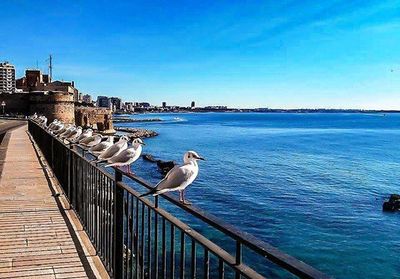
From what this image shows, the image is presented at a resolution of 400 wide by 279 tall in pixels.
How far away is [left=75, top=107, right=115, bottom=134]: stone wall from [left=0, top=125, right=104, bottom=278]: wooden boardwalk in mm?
73362

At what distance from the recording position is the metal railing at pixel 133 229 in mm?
1926

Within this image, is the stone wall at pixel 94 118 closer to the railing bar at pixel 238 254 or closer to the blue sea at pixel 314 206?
the blue sea at pixel 314 206

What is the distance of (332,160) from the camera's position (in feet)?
154

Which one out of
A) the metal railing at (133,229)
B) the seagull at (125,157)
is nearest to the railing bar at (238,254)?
the metal railing at (133,229)

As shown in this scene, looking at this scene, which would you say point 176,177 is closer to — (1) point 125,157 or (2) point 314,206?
(1) point 125,157

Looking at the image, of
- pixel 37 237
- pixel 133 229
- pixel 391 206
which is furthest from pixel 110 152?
pixel 391 206

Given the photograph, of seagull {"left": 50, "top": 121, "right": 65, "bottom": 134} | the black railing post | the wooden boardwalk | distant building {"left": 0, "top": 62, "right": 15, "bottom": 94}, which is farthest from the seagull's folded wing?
distant building {"left": 0, "top": 62, "right": 15, "bottom": 94}

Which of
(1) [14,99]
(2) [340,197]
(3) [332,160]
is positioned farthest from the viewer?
(1) [14,99]

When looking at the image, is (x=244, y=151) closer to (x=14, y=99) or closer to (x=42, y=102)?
(x=42, y=102)

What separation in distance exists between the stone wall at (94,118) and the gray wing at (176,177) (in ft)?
260

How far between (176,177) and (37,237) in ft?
10.6

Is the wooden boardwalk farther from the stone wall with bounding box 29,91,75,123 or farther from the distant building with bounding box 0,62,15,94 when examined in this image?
the distant building with bounding box 0,62,15,94

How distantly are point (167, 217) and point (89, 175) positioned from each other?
333 centimetres

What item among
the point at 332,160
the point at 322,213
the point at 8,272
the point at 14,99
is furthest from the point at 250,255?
the point at 14,99
